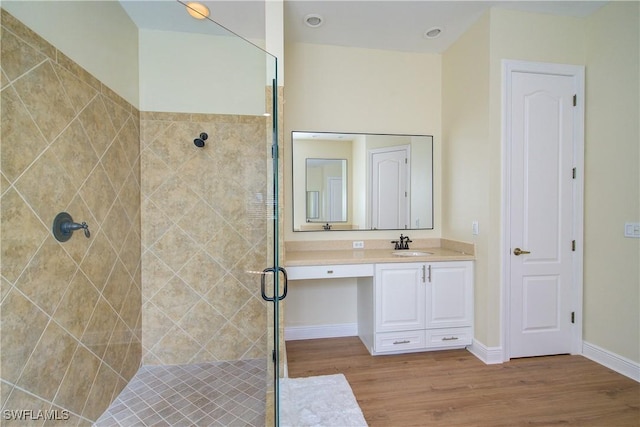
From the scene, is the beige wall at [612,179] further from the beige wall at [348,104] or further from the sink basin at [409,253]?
the sink basin at [409,253]

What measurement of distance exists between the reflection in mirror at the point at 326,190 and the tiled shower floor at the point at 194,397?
1356 mm

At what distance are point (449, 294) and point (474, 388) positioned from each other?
2.25 ft

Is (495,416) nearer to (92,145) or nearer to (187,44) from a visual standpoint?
(92,145)

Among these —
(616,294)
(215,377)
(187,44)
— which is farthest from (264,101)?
(616,294)

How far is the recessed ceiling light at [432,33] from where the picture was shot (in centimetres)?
246

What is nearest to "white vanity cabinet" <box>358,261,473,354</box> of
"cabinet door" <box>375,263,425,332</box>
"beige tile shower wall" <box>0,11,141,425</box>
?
"cabinet door" <box>375,263,425,332</box>

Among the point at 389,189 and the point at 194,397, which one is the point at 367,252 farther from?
the point at 194,397

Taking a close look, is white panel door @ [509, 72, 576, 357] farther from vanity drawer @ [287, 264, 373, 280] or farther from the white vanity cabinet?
vanity drawer @ [287, 264, 373, 280]

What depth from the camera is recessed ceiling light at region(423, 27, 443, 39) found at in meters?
2.46

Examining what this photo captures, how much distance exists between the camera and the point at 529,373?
6.84 ft

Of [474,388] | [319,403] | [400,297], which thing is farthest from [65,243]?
[474,388]

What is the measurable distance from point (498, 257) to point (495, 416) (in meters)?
1.10

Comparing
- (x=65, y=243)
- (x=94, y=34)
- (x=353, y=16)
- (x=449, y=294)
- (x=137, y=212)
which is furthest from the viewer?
(x=449, y=294)

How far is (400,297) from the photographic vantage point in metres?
2.33
